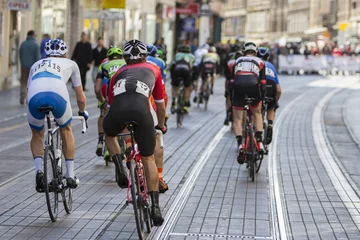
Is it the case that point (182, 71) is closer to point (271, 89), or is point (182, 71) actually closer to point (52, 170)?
point (271, 89)

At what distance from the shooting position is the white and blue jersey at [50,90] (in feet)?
33.7

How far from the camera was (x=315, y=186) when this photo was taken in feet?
45.6

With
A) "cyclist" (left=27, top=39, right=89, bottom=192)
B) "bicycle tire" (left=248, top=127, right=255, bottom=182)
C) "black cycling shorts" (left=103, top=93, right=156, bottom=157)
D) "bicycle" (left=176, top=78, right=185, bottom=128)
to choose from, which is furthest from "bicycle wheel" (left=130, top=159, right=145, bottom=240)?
"bicycle" (left=176, top=78, right=185, bottom=128)

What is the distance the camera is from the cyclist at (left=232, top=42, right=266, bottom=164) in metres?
14.8

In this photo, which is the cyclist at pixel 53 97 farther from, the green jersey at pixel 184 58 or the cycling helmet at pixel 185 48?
the cycling helmet at pixel 185 48

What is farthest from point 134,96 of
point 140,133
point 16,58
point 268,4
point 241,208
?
point 268,4

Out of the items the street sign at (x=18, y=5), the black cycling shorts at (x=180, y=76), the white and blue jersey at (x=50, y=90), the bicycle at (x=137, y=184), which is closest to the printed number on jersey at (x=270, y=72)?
the white and blue jersey at (x=50, y=90)

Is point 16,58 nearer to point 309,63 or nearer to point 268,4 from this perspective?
point 309,63

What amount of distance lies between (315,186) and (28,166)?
3.93m

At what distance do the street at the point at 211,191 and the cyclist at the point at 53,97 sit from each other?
0.61m

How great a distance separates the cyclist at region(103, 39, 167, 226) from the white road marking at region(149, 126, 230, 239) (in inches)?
16.9

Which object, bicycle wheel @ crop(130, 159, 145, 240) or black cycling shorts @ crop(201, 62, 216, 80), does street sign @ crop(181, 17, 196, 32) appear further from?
bicycle wheel @ crop(130, 159, 145, 240)

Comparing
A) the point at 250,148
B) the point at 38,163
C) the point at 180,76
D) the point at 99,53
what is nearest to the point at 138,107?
the point at 38,163

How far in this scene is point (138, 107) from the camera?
30.3ft
